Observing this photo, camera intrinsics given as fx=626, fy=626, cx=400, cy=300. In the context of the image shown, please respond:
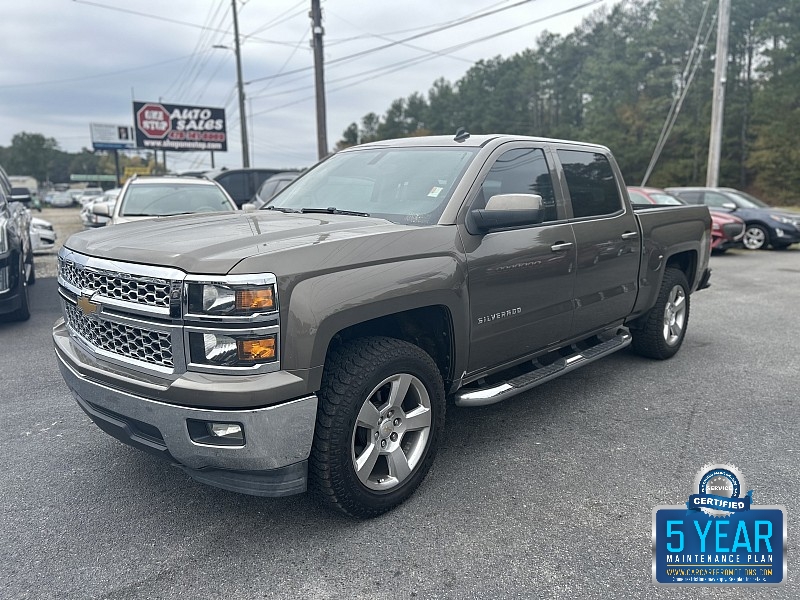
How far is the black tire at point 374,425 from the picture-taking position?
2799 mm

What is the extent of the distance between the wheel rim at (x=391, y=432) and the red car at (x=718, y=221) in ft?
35.9

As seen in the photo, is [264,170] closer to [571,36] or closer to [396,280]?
[396,280]

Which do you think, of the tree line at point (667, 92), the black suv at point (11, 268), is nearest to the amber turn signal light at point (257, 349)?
the black suv at point (11, 268)

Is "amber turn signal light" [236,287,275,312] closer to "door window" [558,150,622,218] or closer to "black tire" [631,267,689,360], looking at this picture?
"door window" [558,150,622,218]

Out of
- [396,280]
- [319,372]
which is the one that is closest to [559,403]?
[396,280]

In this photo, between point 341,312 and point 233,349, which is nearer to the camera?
point 233,349

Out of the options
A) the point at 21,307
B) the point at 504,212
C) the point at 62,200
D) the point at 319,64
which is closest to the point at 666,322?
the point at 504,212

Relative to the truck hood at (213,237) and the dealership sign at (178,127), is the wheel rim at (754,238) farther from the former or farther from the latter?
the dealership sign at (178,127)

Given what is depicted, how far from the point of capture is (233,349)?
2.56 metres

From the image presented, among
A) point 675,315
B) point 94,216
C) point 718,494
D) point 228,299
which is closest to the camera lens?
point 228,299

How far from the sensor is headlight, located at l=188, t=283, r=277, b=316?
8.23 ft

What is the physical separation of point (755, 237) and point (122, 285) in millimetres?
16011

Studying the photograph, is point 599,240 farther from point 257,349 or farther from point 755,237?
point 755,237

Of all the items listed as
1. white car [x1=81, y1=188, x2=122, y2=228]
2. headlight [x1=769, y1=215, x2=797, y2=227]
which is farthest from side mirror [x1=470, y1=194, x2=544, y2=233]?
headlight [x1=769, y1=215, x2=797, y2=227]
